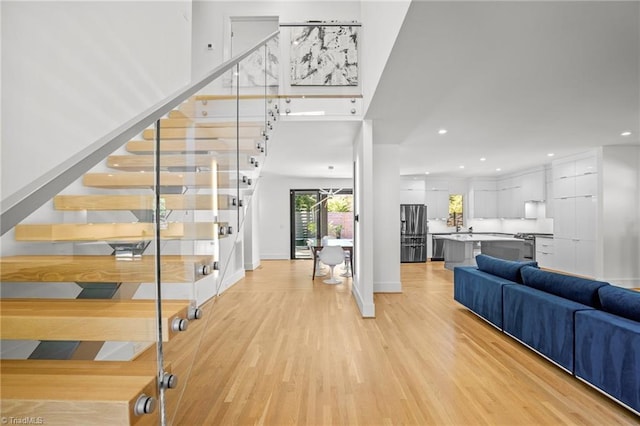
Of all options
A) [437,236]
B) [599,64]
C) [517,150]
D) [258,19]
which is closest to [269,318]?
[599,64]

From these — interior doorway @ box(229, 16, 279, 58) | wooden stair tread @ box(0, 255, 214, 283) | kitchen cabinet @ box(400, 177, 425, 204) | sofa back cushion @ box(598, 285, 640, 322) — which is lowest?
sofa back cushion @ box(598, 285, 640, 322)

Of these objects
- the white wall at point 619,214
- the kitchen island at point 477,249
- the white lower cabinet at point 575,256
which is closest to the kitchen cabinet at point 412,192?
the kitchen island at point 477,249

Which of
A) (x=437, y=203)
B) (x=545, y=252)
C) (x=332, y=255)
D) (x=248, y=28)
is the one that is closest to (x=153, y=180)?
(x=332, y=255)

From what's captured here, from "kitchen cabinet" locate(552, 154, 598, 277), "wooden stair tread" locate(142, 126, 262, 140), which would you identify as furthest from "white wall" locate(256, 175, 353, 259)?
"wooden stair tread" locate(142, 126, 262, 140)

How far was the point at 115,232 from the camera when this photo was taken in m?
1.49

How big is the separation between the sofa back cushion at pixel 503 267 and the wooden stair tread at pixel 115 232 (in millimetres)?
3347

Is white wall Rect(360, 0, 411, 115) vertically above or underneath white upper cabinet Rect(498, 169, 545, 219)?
above

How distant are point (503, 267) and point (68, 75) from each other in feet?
15.8

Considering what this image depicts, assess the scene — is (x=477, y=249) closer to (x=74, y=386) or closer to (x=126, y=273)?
(x=126, y=273)

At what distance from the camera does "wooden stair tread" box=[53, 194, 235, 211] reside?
1.26 m

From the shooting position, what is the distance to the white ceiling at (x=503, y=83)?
86.1 inches

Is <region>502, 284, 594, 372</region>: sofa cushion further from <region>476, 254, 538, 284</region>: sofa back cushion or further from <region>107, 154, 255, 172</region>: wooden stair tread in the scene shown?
<region>107, 154, 255, 172</region>: wooden stair tread

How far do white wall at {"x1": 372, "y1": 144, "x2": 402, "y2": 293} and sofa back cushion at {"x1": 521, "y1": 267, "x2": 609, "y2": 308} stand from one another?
8.24ft

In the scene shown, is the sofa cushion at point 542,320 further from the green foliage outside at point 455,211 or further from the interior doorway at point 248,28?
the green foliage outside at point 455,211
